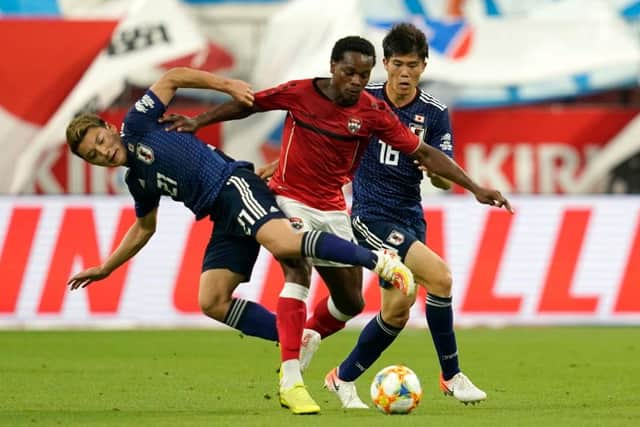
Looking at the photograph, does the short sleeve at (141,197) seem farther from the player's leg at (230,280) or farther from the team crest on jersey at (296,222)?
the team crest on jersey at (296,222)

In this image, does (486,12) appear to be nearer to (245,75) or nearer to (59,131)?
(245,75)

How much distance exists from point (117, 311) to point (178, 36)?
5.03 metres

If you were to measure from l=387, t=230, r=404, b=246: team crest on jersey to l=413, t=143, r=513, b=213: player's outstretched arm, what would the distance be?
532mm

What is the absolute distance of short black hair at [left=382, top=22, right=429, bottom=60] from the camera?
8.98 m

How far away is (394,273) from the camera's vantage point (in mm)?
7871

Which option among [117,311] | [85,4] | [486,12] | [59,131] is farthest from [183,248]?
[486,12]

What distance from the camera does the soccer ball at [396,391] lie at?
827 centimetres

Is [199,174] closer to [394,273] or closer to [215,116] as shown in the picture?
[215,116]

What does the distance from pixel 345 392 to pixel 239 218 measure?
1.26 meters

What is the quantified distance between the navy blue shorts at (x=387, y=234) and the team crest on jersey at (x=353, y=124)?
87 centimetres

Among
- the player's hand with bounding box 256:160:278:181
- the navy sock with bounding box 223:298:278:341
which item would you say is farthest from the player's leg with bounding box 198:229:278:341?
the player's hand with bounding box 256:160:278:181

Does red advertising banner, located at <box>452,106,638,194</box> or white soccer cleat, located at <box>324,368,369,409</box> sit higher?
white soccer cleat, located at <box>324,368,369,409</box>

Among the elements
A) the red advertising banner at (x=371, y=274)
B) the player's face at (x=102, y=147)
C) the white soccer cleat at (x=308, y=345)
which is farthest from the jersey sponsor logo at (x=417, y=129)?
the red advertising banner at (x=371, y=274)

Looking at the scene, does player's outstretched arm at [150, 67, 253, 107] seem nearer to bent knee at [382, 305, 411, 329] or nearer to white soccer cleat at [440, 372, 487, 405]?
bent knee at [382, 305, 411, 329]
